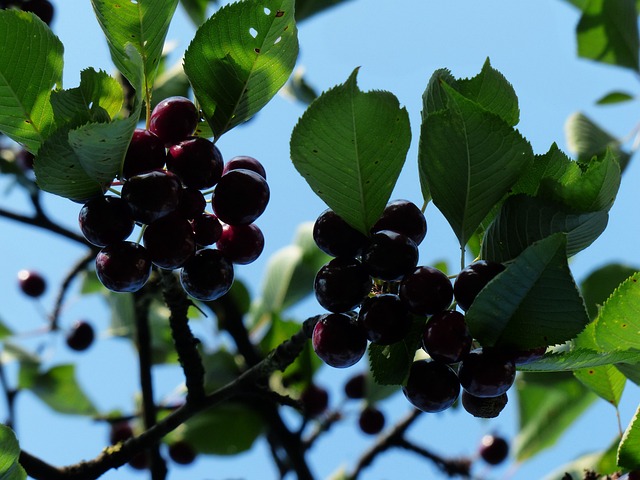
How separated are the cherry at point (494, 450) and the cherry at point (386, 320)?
6.32ft

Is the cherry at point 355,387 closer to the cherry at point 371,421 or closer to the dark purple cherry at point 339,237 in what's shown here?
the cherry at point 371,421

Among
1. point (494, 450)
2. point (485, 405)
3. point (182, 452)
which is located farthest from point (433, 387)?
point (494, 450)

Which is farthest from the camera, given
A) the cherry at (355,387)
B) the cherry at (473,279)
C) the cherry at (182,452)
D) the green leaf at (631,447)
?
the cherry at (355,387)

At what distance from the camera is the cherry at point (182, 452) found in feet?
8.01

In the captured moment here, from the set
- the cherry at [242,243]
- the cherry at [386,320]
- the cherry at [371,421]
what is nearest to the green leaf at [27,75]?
the cherry at [242,243]

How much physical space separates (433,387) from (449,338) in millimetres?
88

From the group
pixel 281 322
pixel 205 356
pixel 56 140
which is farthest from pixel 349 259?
pixel 205 356

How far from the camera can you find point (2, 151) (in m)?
2.71

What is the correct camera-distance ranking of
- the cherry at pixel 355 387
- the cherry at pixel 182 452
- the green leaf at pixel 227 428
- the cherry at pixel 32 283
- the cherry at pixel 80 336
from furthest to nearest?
the cherry at pixel 32 283
the cherry at pixel 80 336
the cherry at pixel 355 387
the cherry at pixel 182 452
the green leaf at pixel 227 428

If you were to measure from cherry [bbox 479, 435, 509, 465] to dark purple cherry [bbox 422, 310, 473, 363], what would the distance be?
193 centimetres

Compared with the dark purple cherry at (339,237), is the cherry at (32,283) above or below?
below

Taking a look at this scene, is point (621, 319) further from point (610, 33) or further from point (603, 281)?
point (610, 33)

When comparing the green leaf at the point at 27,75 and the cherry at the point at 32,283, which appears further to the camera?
the cherry at the point at 32,283

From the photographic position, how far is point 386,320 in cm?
100
